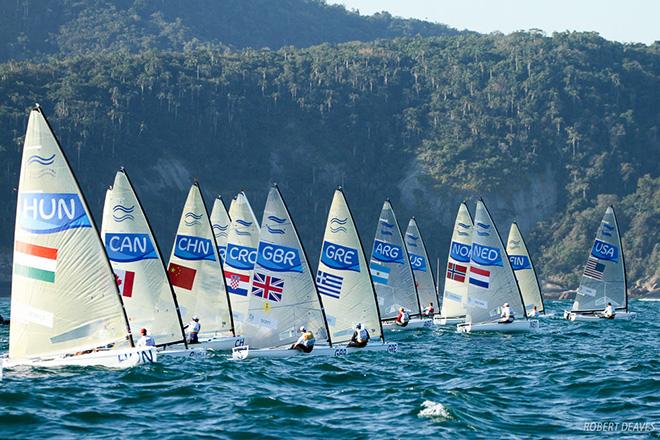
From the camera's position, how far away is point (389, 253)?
56.6m

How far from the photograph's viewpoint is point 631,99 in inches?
7249

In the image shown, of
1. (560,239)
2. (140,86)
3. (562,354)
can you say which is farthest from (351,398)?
(140,86)

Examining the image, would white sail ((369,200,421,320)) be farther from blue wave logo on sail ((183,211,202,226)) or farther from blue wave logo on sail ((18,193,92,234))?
blue wave logo on sail ((18,193,92,234))

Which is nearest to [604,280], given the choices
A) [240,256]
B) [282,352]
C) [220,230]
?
[220,230]

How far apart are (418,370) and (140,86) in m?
137

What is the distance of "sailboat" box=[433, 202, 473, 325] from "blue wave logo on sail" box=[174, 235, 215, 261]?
1567cm

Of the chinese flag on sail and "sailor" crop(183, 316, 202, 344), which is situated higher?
the chinese flag on sail

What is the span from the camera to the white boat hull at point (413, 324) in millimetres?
54781

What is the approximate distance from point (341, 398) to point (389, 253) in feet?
97.1

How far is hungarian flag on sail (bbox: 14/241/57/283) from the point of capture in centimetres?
2808

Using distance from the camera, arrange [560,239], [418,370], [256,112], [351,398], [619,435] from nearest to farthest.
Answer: [619,435]
[351,398]
[418,370]
[560,239]
[256,112]

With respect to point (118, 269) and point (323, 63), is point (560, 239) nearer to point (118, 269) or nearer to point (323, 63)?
point (323, 63)

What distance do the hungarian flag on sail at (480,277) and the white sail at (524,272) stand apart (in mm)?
8749

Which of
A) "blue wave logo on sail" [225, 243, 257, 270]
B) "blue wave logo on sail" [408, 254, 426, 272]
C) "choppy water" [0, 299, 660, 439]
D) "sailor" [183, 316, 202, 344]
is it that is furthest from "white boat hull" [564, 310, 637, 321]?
"sailor" [183, 316, 202, 344]
